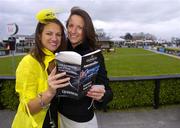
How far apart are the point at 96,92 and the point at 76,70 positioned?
1.47 ft

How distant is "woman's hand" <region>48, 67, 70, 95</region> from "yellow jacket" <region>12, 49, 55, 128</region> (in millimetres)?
139

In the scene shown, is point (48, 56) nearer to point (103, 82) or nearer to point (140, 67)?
point (103, 82)

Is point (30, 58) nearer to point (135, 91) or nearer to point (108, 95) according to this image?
point (108, 95)

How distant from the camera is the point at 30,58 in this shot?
109 inches

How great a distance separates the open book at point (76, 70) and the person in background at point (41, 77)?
0.05m

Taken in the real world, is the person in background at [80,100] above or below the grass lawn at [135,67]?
above

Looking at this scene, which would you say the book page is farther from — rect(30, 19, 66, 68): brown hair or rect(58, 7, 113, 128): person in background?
rect(58, 7, 113, 128): person in background

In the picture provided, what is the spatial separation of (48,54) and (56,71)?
30cm

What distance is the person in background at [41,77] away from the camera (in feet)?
8.74

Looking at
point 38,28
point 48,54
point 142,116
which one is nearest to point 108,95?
point 48,54

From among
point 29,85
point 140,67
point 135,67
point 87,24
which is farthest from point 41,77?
point 140,67

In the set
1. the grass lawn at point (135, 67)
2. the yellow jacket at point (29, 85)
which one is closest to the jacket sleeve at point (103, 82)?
the yellow jacket at point (29, 85)

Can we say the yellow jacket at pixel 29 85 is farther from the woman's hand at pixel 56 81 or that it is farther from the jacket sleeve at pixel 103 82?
the jacket sleeve at pixel 103 82

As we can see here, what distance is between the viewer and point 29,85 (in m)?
2.67
